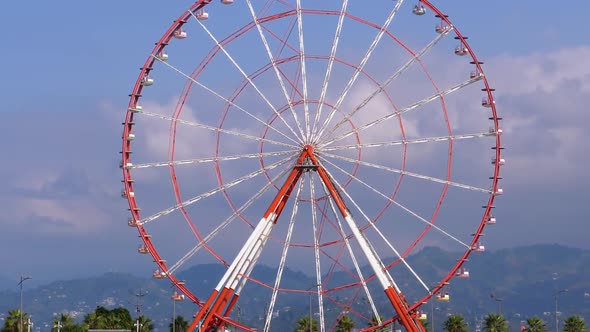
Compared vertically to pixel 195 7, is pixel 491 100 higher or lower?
lower

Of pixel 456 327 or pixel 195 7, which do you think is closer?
pixel 195 7

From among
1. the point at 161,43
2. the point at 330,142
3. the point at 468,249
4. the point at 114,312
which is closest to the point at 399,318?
the point at 468,249

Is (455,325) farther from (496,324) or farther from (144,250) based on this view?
(144,250)

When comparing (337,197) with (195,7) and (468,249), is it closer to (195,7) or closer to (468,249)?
(468,249)

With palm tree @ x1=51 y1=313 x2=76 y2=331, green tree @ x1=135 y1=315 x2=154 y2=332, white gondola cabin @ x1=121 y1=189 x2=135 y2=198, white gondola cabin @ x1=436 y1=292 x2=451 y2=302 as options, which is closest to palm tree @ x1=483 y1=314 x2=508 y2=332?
green tree @ x1=135 y1=315 x2=154 y2=332

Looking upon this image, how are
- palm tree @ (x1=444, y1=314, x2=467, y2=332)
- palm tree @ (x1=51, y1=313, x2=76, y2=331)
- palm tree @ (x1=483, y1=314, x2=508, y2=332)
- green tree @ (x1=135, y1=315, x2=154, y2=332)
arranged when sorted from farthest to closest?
green tree @ (x1=135, y1=315, x2=154, y2=332)
palm tree @ (x1=483, y1=314, x2=508, y2=332)
palm tree @ (x1=444, y1=314, x2=467, y2=332)
palm tree @ (x1=51, y1=313, x2=76, y2=331)

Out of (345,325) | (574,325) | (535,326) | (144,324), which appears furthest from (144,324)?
(574,325)

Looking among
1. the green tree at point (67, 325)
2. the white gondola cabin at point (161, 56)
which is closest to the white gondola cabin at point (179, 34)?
the white gondola cabin at point (161, 56)

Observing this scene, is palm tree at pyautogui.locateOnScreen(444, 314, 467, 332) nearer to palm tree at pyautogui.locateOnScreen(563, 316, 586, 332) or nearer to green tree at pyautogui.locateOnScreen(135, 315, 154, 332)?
palm tree at pyautogui.locateOnScreen(563, 316, 586, 332)

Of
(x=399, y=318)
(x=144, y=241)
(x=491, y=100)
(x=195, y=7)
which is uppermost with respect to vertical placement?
(x=195, y=7)

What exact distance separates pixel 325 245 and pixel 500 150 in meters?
14.3

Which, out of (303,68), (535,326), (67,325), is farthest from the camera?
(535,326)

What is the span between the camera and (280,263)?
102m

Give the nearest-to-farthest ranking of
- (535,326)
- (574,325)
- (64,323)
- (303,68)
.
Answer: (303,68) < (64,323) < (574,325) < (535,326)
